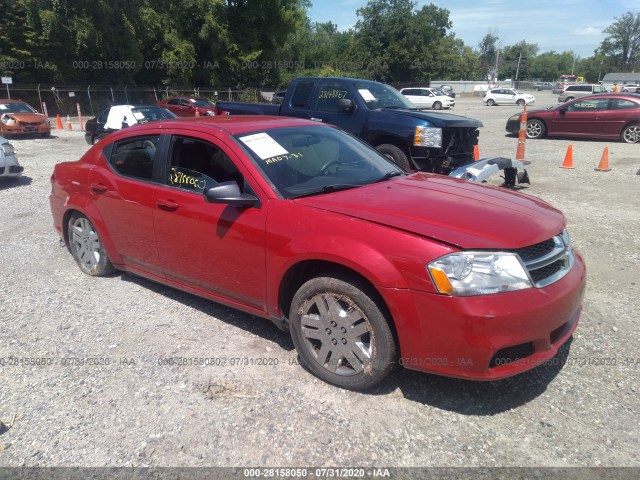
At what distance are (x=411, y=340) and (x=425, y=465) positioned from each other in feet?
2.13

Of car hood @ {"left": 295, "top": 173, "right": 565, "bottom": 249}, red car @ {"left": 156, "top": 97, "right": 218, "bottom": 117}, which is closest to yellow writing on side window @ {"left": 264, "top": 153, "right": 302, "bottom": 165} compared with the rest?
car hood @ {"left": 295, "top": 173, "right": 565, "bottom": 249}

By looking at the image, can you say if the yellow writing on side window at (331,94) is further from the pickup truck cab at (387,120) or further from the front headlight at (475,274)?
the front headlight at (475,274)

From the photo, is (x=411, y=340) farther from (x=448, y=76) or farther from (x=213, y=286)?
(x=448, y=76)

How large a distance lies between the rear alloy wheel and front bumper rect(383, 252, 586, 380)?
15.1 m

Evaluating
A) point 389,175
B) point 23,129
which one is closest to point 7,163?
point 389,175

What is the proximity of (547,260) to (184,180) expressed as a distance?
106 inches

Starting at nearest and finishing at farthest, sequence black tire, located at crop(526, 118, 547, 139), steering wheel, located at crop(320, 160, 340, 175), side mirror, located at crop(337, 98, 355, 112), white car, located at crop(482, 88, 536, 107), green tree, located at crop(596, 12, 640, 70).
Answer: steering wheel, located at crop(320, 160, 340, 175) → side mirror, located at crop(337, 98, 355, 112) → black tire, located at crop(526, 118, 547, 139) → white car, located at crop(482, 88, 536, 107) → green tree, located at crop(596, 12, 640, 70)

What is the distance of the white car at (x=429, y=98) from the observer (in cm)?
3828

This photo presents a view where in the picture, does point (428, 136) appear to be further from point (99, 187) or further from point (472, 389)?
point (472, 389)

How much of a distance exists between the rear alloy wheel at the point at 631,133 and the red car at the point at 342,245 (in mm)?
14239

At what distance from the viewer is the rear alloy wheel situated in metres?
15.0

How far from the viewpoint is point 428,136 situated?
25.0 feet

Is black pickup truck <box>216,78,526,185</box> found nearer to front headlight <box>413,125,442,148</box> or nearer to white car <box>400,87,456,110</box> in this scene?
front headlight <box>413,125,442,148</box>

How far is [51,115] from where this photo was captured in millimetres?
31203
